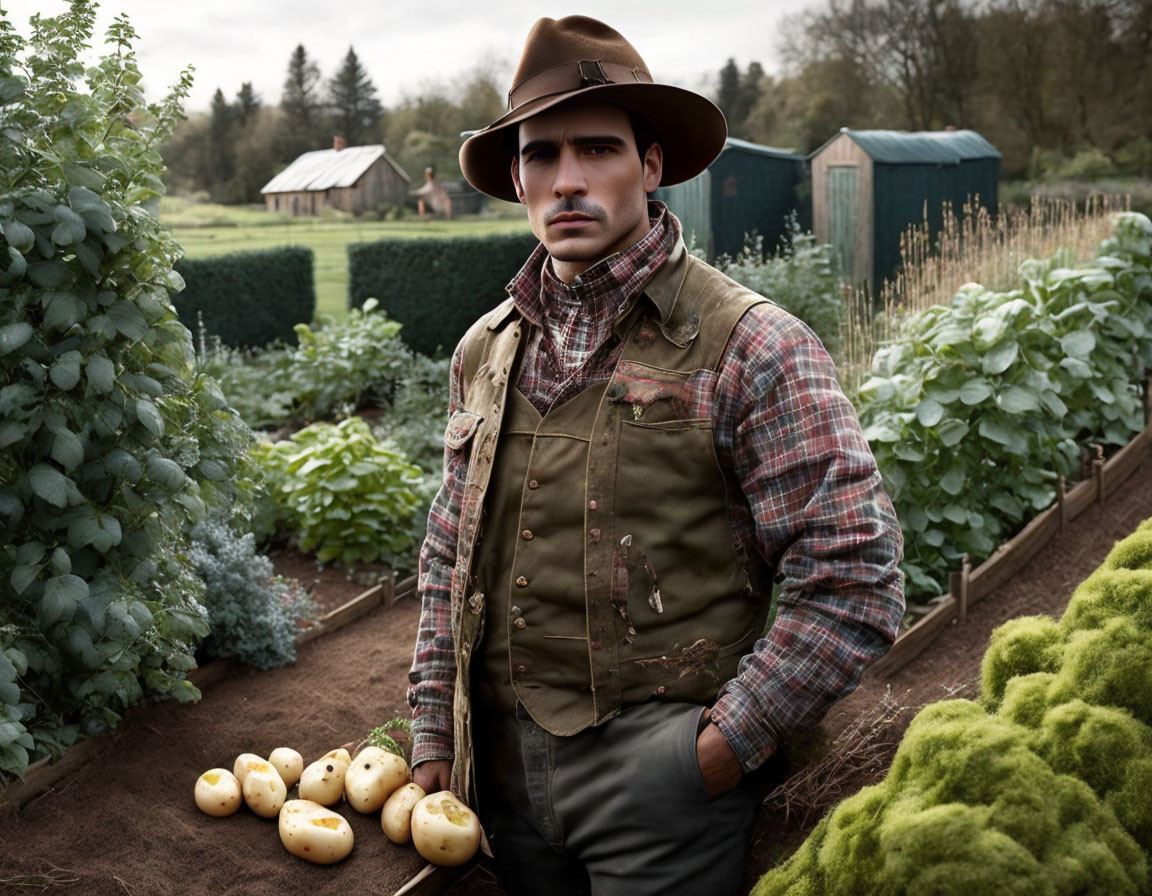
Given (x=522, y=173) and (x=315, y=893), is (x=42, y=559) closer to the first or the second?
(x=315, y=893)

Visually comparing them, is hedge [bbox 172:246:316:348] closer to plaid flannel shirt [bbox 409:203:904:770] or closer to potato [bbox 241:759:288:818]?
potato [bbox 241:759:288:818]

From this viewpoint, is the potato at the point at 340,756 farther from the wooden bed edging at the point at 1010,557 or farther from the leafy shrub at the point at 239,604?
the wooden bed edging at the point at 1010,557

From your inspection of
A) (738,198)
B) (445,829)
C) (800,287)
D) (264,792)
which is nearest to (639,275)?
(445,829)

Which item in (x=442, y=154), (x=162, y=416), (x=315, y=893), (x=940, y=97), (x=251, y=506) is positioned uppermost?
(x=940, y=97)

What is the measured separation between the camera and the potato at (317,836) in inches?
110

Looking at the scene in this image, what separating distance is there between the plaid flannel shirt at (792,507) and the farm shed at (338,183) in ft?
26.8

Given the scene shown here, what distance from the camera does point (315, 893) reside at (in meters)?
2.74

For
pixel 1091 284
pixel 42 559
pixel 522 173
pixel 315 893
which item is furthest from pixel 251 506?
pixel 1091 284

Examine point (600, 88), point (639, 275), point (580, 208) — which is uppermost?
point (600, 88)

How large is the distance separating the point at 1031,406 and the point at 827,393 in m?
2.87

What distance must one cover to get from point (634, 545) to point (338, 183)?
29.4 ft

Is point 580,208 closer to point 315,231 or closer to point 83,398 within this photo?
point 83,398

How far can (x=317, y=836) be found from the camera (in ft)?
9.17

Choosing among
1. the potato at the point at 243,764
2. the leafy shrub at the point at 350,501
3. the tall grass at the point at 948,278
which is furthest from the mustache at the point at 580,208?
the tall grass at the point at 948,278
